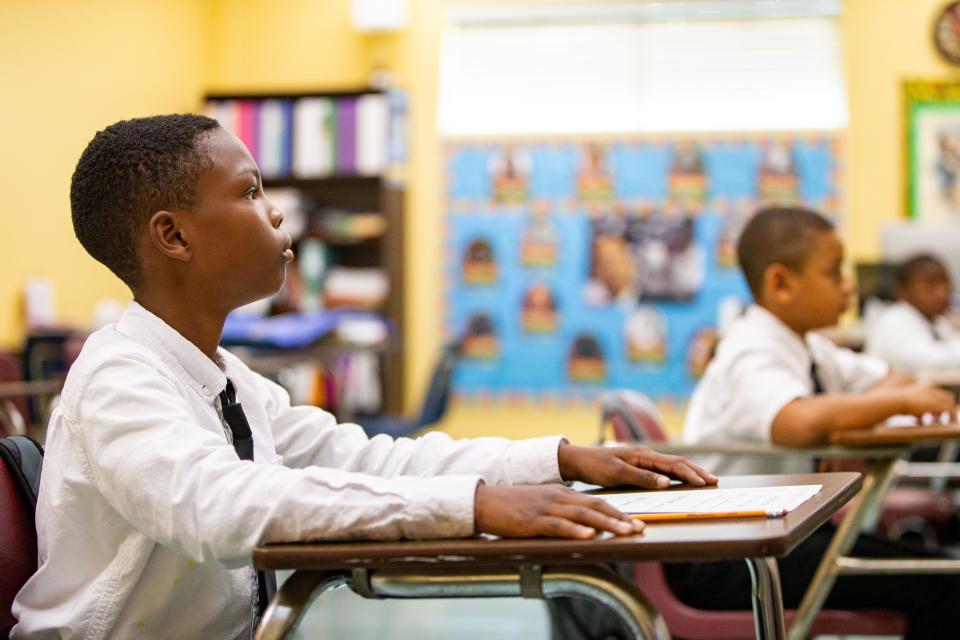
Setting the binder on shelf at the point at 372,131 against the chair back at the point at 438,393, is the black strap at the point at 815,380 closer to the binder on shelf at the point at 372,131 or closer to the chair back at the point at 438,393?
the chair back at the point at 438,393

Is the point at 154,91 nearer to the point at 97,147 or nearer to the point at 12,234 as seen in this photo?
the point at 12,234

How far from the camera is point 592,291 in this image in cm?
630

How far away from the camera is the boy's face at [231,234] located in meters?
1.15

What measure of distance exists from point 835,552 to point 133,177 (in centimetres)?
117

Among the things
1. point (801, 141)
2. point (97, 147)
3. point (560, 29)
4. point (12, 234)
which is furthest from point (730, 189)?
point (97, 147)

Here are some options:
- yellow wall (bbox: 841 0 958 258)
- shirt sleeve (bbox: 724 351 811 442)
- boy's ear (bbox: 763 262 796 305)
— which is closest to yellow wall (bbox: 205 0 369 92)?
yellow wall (bbox: 841 0 958 258)

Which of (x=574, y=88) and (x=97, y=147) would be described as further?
(x=574, y=88)

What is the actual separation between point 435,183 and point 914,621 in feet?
16.5

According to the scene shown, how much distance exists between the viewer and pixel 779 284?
7.41ft

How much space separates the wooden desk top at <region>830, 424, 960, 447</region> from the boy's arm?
35 millimetres

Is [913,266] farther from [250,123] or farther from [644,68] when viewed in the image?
[250,123]

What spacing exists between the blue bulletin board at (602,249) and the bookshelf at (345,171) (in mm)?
351

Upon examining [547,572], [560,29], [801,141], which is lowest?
[547,572]

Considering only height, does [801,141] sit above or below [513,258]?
above
